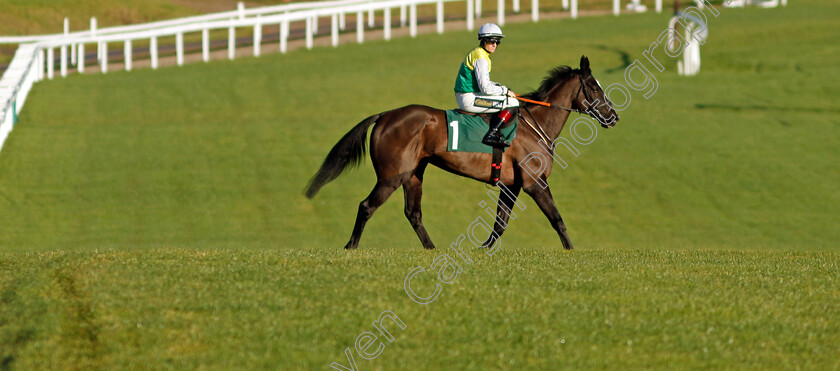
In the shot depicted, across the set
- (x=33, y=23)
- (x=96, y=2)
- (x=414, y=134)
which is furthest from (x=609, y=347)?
(x=96, y=2)

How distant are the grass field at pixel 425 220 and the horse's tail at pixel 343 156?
101 centimetres

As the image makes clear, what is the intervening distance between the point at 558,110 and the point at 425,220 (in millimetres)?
6372

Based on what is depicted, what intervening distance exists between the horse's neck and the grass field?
1.49 meters

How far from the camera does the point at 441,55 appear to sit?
3275cm

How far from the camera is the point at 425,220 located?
18.3 meters

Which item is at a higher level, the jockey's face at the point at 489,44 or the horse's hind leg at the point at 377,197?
the jockey's face at the point at 489,44

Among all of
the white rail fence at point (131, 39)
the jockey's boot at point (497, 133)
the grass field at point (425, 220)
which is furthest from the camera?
the white rail fence at point (131, 39)

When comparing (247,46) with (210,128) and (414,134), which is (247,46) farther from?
(414,134)

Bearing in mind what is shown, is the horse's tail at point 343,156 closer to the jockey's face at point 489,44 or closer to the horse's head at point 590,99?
the jockey's face at point 489,44

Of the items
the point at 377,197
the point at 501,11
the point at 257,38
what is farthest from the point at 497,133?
the point at 501,11

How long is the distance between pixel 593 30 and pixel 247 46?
12303mm

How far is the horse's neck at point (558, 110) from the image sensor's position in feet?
40.3

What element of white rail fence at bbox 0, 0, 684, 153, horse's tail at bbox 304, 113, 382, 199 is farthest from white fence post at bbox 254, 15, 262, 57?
horse's tail at bbox 304, 113, 382, 199

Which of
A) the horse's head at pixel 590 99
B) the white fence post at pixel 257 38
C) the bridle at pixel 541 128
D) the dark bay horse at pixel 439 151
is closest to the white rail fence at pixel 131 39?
the white fence post at pixel 257 38
